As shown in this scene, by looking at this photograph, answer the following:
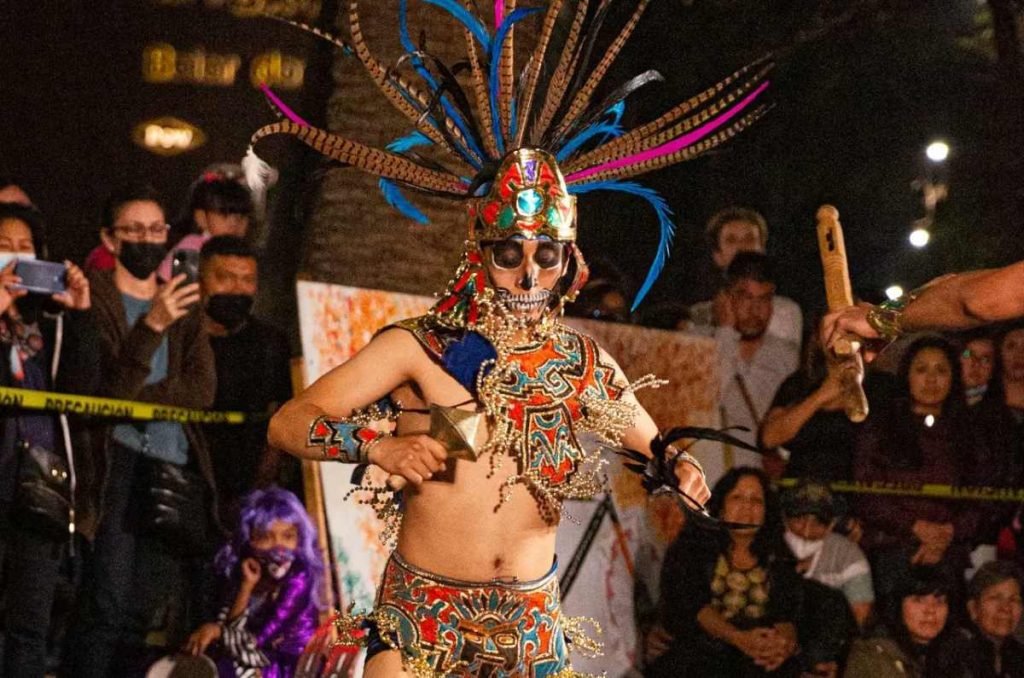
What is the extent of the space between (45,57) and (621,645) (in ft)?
Result: 11.0

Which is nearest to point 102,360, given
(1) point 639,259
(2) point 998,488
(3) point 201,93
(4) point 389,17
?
(3) point 201,93

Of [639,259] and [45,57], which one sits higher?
[45,57]

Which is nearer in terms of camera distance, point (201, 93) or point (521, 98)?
point (521, 98)

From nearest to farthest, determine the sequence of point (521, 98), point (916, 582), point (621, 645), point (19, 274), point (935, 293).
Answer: point (935, 293), point (521, 98), point (19, 274), point (621, 645), point (916, 582)

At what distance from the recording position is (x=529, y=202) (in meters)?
3.93

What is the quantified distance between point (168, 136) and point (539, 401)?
7.98 ft

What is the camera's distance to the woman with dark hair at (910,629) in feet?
21.8

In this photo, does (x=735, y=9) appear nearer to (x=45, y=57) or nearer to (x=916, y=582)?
(x=916, y=582)

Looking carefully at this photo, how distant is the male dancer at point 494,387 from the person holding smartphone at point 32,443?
4.74 ft

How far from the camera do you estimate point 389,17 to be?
6391mm

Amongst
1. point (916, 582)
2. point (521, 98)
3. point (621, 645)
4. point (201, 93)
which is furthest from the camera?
point (916, 582)

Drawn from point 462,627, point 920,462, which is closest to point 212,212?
point 462,627

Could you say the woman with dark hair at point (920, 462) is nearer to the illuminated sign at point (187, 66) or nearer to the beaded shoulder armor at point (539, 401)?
the beaded shoulder armor at point (539, 401)

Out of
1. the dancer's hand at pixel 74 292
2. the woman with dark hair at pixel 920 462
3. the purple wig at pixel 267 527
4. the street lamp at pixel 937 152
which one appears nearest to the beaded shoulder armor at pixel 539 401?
the dancer's hand at pixel 74 292
